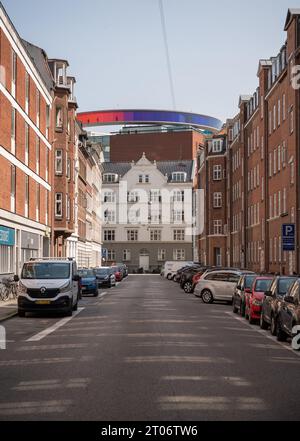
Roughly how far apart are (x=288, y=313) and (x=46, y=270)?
1185 centimetres

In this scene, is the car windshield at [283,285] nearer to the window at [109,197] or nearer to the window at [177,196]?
the window at [177,196]

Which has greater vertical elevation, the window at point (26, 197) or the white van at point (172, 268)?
the window at point (26, 197)

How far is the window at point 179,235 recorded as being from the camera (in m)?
107

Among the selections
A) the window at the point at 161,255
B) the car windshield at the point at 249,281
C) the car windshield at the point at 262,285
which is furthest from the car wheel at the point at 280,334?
the window at the point at 161,255

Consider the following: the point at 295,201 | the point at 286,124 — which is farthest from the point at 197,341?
the point at 286,124

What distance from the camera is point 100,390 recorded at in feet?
31.4

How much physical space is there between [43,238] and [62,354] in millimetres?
37400

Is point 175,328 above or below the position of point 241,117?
below

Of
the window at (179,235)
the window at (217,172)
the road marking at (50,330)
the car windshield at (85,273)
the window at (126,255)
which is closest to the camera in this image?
the road marking at (50,330)

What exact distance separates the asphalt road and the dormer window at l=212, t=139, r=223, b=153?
6689cm

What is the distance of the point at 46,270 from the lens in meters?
25.1

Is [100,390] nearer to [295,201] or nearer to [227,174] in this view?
[295,201]

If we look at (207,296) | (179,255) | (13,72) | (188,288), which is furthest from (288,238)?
(179,255)

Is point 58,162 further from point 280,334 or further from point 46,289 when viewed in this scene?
point 280,334
